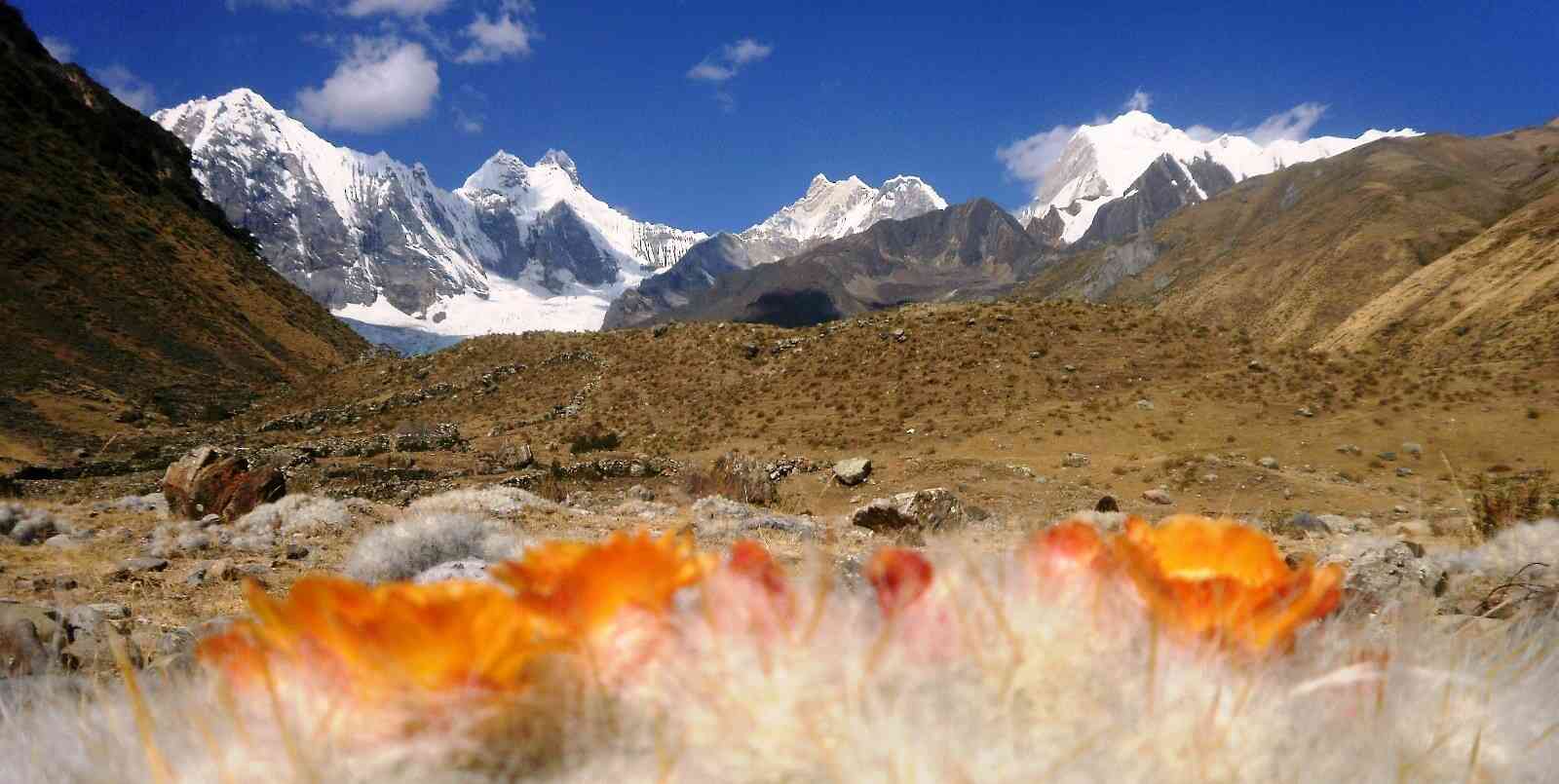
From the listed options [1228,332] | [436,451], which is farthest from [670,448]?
[1228,332]

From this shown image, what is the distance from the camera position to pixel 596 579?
592 millimetres

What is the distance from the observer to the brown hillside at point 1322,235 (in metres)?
75.6

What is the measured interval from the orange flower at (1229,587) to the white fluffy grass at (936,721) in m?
0.03

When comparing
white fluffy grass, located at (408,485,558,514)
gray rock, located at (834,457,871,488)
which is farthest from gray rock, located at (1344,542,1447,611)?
gray rock, located at (834,457,871,488)

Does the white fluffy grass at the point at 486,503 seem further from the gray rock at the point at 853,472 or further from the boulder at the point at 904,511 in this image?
the gray rock at the point at 853,472

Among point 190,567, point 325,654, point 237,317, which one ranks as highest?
point 237,317

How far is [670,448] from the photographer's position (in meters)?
18.6

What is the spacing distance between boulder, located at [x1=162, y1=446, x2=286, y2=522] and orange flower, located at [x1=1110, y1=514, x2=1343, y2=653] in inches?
409

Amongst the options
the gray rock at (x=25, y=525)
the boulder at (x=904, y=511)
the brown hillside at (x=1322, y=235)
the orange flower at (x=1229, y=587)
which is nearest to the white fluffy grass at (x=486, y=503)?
the gray rock at (x=25, y=525)

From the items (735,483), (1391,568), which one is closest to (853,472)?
(735,483)

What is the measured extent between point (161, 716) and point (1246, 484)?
571 inches

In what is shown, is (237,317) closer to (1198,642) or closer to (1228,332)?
(1228,332)

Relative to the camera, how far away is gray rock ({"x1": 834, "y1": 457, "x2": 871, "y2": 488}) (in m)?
13.2

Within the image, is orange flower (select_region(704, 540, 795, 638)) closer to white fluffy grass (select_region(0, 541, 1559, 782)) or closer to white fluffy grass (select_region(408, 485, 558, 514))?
white fluffy grass (select_region(0, 541, 1559, 782))
